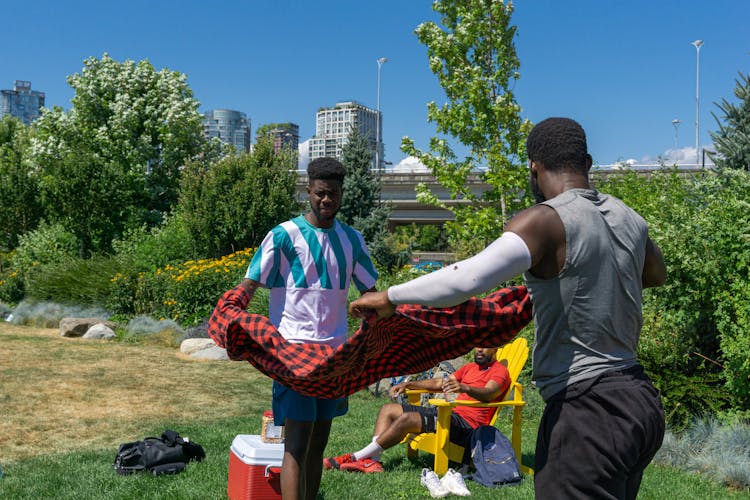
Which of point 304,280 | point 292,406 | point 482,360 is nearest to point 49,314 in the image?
point 482,360

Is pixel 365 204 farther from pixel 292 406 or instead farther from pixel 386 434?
pixel 292 406

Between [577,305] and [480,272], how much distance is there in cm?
40

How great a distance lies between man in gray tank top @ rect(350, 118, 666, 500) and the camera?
94.8 inches

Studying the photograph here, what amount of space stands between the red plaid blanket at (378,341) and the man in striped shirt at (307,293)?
19.0 inches

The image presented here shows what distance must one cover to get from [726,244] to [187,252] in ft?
53.0

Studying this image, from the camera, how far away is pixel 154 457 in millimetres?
6020

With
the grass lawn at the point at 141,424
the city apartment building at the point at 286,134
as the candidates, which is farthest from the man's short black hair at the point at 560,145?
the city apartment building at the point at 286,134

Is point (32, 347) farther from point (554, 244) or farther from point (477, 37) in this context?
point (554, 244)

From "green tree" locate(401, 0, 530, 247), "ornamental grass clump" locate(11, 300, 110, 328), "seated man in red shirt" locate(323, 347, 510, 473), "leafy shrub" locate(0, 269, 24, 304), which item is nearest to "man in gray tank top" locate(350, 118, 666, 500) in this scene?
"seated man in red shirt" locate(323, 347, 510, 473)

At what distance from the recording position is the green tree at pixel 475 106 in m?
14.4

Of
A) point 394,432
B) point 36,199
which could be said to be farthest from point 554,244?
point 36,199

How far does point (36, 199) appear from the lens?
27781mm

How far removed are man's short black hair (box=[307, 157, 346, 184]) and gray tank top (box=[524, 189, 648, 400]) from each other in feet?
6.57

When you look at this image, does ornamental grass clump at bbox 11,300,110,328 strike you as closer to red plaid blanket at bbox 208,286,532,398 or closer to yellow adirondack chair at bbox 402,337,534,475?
yellow adirondack chair at bbox 402,337,534,475
